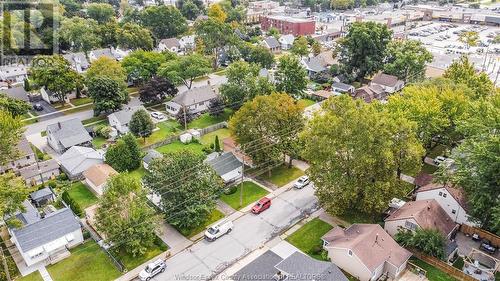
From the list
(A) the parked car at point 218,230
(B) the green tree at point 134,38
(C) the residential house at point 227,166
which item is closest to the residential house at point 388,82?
(C) the residential house at point 227,166

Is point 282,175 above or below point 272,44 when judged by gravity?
below

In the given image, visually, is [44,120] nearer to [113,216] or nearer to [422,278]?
[113,216]

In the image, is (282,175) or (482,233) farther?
(282,175)

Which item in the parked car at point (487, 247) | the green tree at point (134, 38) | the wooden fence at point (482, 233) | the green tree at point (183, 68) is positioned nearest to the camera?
the parked car at point (487, 247)

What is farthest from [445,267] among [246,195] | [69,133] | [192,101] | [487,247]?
[69,133]

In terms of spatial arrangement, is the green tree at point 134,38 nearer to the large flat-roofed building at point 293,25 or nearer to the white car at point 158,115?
the white car at point 158,115

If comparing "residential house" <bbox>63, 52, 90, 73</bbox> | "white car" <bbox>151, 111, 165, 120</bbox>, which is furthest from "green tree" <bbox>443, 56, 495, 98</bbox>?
"residential house" <bbox>63, 52, 90, 73</bbox>

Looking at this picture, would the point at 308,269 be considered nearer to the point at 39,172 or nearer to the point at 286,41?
the point at 39,172

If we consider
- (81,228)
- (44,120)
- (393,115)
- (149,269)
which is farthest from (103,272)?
(44,120)
